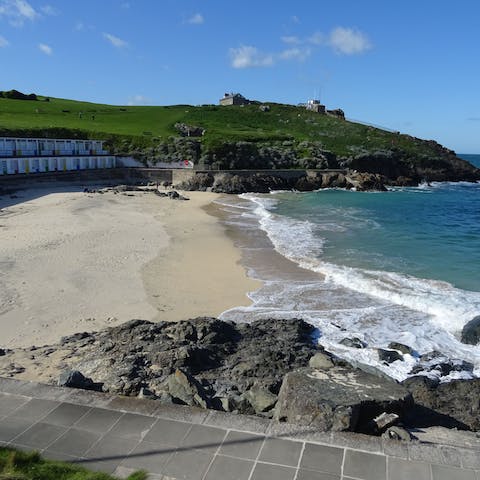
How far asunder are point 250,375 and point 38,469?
242 inches

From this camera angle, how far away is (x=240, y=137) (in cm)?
7094

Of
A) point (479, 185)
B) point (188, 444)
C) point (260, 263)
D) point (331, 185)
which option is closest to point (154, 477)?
point (188, 444)

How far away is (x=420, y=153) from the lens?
80500 mm

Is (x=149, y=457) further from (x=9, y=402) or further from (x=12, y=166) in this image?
(x=12, y=166)

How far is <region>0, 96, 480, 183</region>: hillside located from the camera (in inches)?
2397

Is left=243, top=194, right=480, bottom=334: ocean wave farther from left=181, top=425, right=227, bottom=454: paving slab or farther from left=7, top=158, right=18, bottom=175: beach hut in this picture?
left=7, top=158, right=18, bottom=175: beach hut

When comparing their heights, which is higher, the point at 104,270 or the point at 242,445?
the point at 242,445

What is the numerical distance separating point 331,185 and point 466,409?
54789 mm

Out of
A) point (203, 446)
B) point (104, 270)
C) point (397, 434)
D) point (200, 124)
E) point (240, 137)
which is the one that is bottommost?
point (104, 270)

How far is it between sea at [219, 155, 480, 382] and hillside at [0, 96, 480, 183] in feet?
76.6

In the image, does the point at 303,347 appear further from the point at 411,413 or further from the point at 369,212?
the point at 369,212

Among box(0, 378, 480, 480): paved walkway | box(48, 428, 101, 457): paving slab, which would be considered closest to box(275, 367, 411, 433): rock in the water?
box(0, 378, 480, 480): paved walkway

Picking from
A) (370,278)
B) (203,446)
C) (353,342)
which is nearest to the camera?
(203,446)

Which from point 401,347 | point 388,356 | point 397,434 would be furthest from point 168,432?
point 401,347
